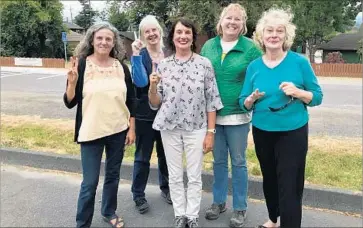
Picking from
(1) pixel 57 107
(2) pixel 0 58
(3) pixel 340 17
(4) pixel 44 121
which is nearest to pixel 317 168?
(4) pixel 44 121

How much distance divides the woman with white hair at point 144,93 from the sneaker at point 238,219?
84 centimetres

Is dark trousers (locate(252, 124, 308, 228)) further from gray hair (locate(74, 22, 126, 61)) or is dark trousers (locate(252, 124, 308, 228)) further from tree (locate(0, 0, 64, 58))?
tree (locate(0, 0, 64, 58))

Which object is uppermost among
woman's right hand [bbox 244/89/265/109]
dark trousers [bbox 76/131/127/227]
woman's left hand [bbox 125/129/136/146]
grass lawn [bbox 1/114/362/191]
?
woman's right hand [bbox 244/89/265/109]

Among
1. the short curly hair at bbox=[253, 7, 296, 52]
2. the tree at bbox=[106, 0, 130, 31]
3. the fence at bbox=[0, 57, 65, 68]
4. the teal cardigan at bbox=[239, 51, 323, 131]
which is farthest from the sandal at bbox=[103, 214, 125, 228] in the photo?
the tree at bbox=[106, 0, 130, 31]

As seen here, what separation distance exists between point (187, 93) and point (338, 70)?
21783mm

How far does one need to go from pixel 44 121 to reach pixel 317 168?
16.0 feet

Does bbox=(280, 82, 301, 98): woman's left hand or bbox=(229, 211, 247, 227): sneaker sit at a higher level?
bbox=(280, 82, 301, 98): woman's left hand

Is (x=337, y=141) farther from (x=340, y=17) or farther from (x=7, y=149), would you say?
(x=340, y=17)

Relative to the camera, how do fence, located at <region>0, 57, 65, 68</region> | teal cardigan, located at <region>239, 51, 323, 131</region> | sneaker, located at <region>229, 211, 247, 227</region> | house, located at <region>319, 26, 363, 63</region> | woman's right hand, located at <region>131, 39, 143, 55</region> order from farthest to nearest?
1. house, located at <region>319, 26, 363, 63</region>
2. fence, located at <region>0, 57, 65, 68</region>
3. sneaker, located at <region>229, 211, 247, 227</region>
4. woman's right hand, located at <region>131, 39, 143, 55</region>
5. teal cardigan, located at <region>239, 51, 323, 131</region>

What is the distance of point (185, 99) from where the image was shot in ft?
10.1

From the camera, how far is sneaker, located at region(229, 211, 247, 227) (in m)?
3.41

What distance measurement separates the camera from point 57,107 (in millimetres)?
9078

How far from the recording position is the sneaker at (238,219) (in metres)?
3.41

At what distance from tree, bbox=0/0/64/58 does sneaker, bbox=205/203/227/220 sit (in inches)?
277
